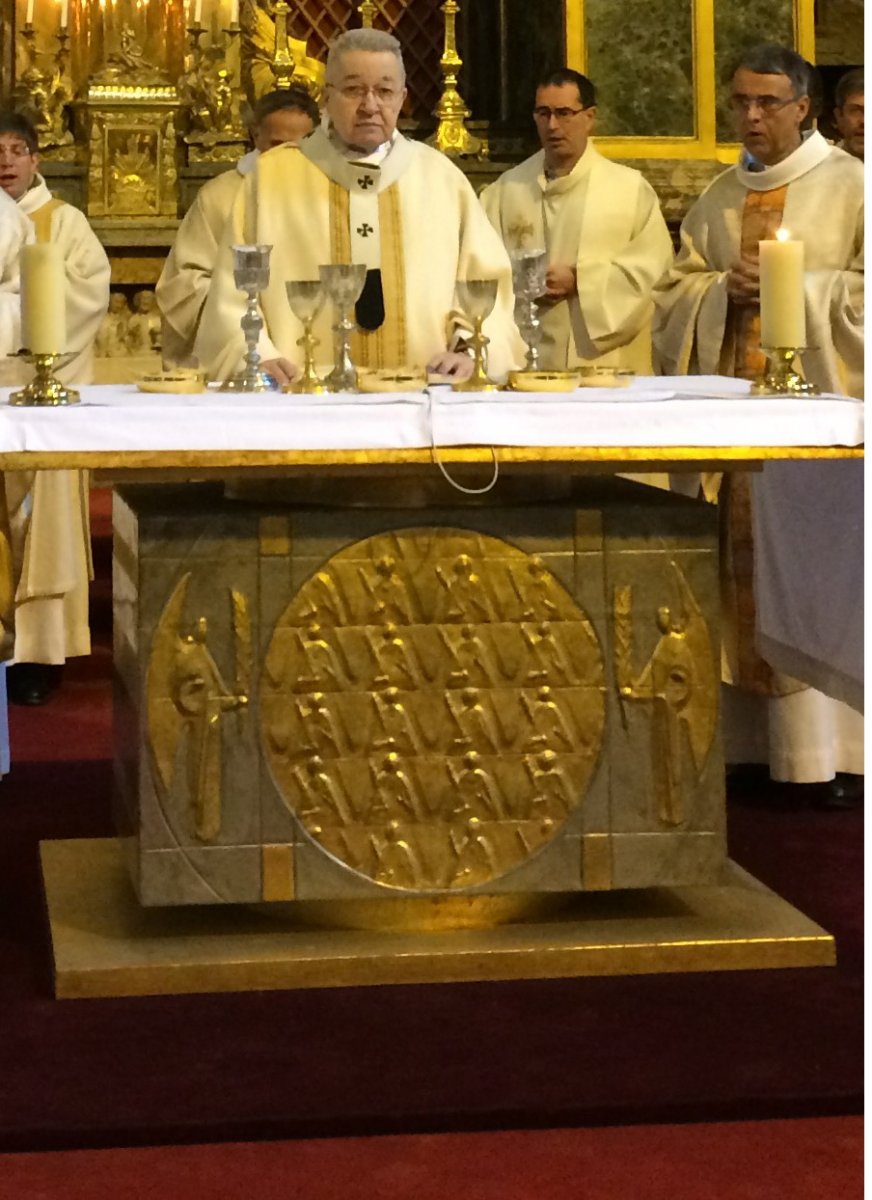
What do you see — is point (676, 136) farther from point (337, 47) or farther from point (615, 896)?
point (615, 896)

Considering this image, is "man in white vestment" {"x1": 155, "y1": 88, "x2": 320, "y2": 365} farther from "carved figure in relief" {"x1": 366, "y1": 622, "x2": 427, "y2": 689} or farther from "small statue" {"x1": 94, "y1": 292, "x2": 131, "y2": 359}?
"small statue" {"x1": 94, "y1": 292, "x2": 131, "y2": 359}

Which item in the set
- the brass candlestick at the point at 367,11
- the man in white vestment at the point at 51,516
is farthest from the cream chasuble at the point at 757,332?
the brass candlestick at the point at 367,11

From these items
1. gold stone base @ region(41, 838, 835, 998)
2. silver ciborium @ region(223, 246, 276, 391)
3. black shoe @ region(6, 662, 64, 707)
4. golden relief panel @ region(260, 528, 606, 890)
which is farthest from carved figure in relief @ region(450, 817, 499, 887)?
black shoe @ region(6, 662, 64, 707)

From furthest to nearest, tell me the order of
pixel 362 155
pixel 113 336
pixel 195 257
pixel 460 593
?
pixel 113 336 → pixel 195 257 → pixel 362 155 → pixel 460 593

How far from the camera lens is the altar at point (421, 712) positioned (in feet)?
12.5

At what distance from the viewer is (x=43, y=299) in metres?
3.81

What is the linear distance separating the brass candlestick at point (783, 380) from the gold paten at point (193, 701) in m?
1.00

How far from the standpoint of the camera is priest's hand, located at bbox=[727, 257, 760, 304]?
5195 millimetres

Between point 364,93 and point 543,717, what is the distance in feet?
4.68

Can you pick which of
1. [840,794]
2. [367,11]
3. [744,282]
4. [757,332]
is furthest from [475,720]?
[367,11]

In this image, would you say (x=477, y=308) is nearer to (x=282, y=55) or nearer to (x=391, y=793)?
(x=391, y=793)

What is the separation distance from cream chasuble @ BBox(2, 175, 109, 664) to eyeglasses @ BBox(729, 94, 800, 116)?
8.14ft

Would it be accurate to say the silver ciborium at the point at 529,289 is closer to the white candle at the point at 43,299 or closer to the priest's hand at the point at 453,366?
the priest's hand at the point at 453,366

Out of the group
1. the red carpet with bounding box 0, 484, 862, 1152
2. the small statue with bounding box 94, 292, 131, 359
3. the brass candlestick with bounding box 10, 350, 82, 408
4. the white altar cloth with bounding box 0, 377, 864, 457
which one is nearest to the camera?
the red carpet with bounding box 0, 484, 862, 1152
